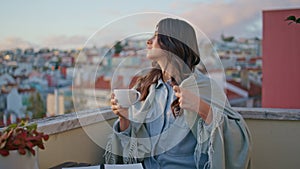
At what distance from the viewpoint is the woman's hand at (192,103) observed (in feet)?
4.18

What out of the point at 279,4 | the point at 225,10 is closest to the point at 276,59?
the point at 279,4

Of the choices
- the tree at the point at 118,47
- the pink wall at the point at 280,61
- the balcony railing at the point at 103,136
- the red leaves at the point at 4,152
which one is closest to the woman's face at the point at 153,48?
the tree at the point at 118,47

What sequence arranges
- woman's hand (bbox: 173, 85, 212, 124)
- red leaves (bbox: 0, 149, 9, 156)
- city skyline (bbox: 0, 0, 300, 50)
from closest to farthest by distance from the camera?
red leaves (bbox: 0, 149, 9, 156), woman's hand (bbox: 173, 85, 212, 124), city skyline (bbox: 0, 0, 300, 50)

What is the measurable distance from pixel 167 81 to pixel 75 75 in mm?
399

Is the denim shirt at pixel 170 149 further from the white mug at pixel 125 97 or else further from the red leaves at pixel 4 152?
the red leaves at pixel 4 152

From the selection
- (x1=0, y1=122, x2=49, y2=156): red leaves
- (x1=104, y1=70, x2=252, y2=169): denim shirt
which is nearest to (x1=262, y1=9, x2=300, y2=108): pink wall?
(x1=104, y1=70, x2=252, y2=169): denim shirt

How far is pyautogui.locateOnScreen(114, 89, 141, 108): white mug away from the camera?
1.30 metres

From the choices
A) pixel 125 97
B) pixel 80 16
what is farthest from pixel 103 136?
pixel 80 16

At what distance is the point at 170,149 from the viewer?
149 centimetres

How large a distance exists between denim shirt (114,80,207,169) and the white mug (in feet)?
0.60

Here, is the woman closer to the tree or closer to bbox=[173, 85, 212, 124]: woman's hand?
bbox=[173, 85, 212, 124]: woman's hand

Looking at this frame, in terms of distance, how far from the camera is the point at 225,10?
3799mm

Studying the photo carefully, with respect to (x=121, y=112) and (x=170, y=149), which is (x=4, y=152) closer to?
(x=121, y=112)

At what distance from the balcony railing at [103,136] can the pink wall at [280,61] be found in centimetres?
90
